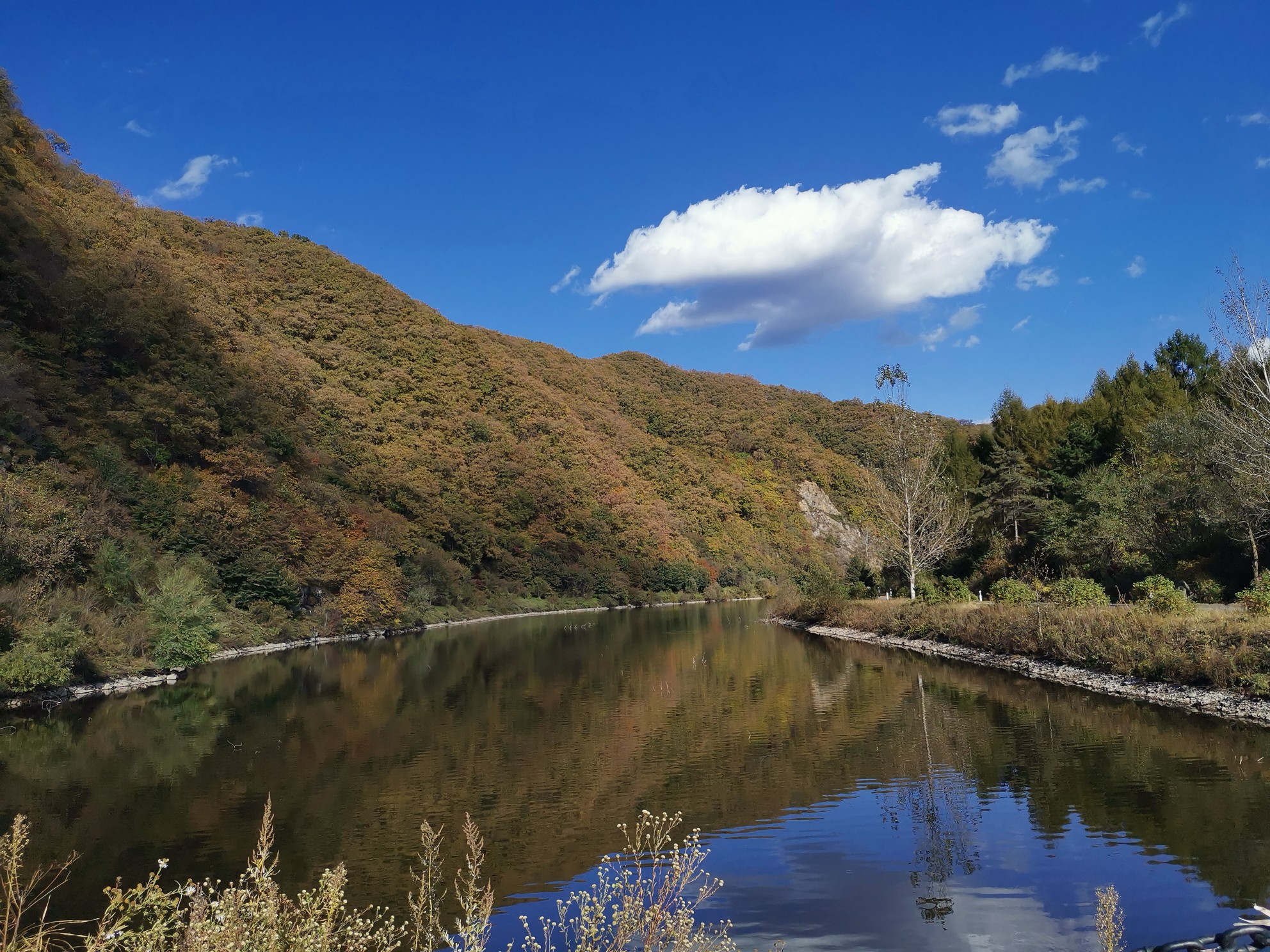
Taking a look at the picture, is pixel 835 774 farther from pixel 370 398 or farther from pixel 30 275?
pixel 370 398

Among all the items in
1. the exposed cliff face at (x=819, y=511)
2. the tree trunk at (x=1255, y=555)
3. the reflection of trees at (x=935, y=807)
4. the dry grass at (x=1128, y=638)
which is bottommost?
the reflection of trees at (x=935, y=807)

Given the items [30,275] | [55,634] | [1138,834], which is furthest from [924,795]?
[30,275]

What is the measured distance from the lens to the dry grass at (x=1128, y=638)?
57.5 ft

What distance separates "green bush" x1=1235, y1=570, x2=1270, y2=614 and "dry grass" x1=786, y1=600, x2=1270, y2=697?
1.16 feet

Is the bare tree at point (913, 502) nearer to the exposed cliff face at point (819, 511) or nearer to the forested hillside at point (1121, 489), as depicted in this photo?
the forested hillside at point (1121, 489)

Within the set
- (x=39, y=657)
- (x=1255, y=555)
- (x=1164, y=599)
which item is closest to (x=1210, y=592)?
(x=1255, y=555)

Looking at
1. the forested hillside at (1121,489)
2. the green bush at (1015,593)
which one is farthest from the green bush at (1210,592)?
the green bush at (1015,593)

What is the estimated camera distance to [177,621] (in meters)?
31.9

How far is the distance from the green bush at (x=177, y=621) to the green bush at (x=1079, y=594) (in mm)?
31083

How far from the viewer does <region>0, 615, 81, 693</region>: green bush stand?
23312mm

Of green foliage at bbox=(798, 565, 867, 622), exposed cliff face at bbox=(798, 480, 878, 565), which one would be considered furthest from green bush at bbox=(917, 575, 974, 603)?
exposed cliff face at bbox=(798, 480, 878, 565)

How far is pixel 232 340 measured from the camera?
60.2m

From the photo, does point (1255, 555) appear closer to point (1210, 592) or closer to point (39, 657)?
point (1210, 592)

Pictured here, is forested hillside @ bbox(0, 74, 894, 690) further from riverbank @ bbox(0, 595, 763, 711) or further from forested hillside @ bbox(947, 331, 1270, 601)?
forested hillside @ bbox(947, 331, 1270, 601)
